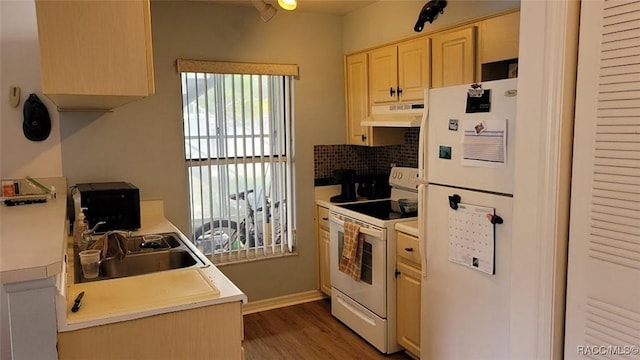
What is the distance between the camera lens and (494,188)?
216 cm

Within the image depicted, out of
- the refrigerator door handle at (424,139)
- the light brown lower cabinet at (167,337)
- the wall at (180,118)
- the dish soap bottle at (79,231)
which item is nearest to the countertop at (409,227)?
the refrigerator door handle at (424,139)

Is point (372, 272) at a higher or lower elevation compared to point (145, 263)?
lower

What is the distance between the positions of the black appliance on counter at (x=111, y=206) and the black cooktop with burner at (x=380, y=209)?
1.48m

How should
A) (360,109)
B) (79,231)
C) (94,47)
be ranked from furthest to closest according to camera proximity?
1. (360,109)
2. (79,231)
3. (94,47)

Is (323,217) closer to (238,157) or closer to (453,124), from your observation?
(238,157)

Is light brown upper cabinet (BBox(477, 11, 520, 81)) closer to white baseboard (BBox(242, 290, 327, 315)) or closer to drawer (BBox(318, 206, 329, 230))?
drawer (BBox(318, 206, 329, 230))

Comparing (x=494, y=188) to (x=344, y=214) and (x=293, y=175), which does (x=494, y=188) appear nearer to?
(x=344, y=214)

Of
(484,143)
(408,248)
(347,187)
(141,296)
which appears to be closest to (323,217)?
(347,187)

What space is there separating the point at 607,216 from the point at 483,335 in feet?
3.20

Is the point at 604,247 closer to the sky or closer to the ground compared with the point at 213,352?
closer to the sky

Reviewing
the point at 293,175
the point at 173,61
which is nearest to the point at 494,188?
the point at 293,175

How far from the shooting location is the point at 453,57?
9.29 feet

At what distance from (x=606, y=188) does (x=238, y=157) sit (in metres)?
2.67

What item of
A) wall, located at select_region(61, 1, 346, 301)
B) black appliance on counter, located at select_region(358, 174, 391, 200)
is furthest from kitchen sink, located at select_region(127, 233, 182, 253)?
black appliance on counter, located at select_region(358, 174, 391, 200)
